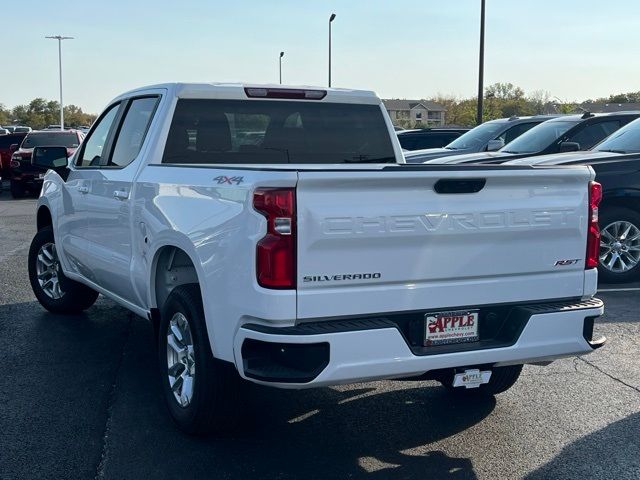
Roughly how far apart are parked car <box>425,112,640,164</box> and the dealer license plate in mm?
8295

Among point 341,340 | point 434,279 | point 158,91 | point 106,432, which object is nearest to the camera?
point 341,340

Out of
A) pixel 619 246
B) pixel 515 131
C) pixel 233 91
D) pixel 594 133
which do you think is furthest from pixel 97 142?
pixel 515 131

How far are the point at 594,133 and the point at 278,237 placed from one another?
33.5 ft

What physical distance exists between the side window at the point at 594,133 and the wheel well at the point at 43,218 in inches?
315

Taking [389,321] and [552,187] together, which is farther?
[552,187]

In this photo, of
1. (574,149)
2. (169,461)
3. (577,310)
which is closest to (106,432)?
(169,461)

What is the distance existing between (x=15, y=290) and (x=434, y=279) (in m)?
6.41

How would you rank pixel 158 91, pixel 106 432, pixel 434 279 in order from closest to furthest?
pixel 434 279, pixel 106 432, pixel 158 91

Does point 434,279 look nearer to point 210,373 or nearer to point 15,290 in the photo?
point 210,373

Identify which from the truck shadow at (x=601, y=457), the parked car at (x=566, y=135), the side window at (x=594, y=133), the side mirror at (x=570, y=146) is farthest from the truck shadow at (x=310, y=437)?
the side window at (x=594, y=133)

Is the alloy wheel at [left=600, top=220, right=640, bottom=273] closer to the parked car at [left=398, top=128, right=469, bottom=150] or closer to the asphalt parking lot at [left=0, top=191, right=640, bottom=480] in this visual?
the asphalt parking lot at [left=0, top=191, right=640, bottom=480]

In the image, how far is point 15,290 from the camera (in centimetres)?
945

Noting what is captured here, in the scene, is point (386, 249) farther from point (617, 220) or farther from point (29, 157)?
point (29, 157)

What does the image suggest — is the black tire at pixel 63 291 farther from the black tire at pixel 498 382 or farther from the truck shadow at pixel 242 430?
the black tire at pixel 498 382
